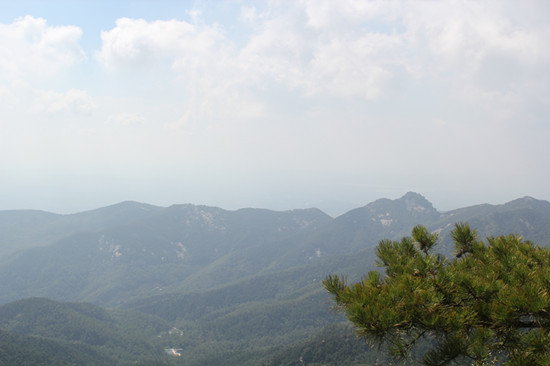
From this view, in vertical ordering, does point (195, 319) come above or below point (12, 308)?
below

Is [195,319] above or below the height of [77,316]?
below

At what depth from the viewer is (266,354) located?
11725 centimetres

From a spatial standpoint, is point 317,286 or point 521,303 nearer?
point 521,303

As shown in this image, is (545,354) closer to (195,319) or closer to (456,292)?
(456,292)

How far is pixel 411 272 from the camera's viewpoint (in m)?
7.54

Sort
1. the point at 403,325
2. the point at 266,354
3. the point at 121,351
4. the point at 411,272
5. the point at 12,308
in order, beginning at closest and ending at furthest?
1. the point at 403,325
2. the point at 411,272
3. the point at 266,354
4. the point at 121,351
5. the point at 12,308

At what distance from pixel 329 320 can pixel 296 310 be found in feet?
56.9

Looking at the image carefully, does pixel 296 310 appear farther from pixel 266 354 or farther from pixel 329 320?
pixel 266 354

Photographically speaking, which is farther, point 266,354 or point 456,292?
point 266,354

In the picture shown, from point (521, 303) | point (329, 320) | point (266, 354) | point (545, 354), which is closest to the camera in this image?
point (545, 354)

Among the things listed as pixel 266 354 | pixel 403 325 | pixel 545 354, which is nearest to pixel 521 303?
pixel 545 354

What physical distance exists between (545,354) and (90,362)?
137159 millimetres

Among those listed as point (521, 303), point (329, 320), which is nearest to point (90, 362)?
point (329, 320)

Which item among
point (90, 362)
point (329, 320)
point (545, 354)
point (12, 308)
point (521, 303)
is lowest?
point (329, 320)
